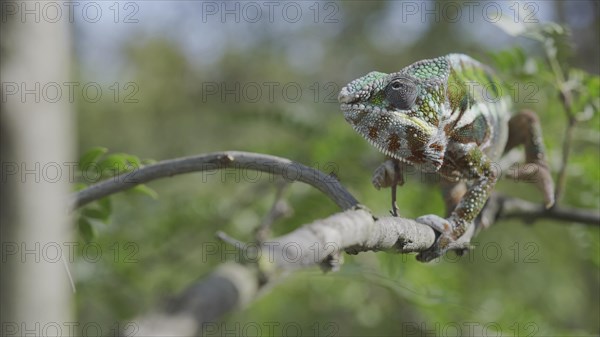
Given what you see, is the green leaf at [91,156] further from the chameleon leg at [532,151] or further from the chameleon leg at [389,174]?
the chameleon leg at [532,151]

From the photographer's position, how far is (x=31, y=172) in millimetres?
675

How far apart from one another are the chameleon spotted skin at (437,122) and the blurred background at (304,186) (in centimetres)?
45

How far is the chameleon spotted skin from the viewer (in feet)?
5.08

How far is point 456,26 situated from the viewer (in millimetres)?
8289

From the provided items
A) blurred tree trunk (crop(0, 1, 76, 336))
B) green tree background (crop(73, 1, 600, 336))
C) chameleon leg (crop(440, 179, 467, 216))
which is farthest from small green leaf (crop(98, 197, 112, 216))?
blurred tree trunk (crop(0, 1, 76, 336))

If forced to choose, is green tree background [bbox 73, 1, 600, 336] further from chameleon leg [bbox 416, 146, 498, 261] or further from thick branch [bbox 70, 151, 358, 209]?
chameleon leg [bbox 416, 146, 498, 261]

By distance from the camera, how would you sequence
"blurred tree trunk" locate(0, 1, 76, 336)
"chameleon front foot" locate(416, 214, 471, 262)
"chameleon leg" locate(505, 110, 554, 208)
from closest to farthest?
"blurred tree trunk" locate(0, 1, 76, 336) → "chameleon front foot" locate(416, 214, 471, 262) → "chameleon leg" locate(505, 110, 554, 208)

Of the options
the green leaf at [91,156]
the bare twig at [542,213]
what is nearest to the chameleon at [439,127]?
the bare twig at [542,213]

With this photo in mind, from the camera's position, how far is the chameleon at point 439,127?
1549 millimetres

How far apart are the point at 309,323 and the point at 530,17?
2.82m

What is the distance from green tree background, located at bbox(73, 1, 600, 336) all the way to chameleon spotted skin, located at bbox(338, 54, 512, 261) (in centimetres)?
43

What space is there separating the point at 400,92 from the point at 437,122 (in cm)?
15

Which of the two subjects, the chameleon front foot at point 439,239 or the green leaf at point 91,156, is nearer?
the chameleon front foot at point 439,239

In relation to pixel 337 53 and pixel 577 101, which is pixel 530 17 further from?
pixel 337 53
